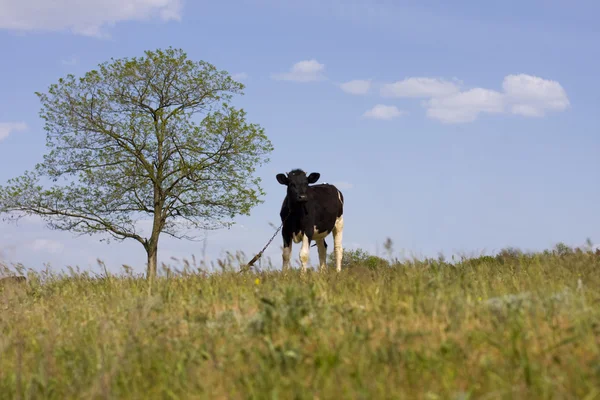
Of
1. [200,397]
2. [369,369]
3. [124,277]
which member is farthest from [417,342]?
[124,277]

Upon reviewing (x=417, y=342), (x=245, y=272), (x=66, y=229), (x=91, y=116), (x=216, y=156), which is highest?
(x=91, y=116)

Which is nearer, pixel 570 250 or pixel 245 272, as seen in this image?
pixel 245 272

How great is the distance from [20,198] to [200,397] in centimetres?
3011

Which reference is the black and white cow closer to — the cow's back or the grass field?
the cow's back

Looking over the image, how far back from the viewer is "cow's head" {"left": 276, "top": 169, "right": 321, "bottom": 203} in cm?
1730

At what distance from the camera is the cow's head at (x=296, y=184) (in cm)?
1730

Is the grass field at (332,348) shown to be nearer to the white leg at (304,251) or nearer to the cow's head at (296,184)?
the white leg at (304,251)

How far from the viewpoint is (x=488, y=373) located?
495cm

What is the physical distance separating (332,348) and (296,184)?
11.7m

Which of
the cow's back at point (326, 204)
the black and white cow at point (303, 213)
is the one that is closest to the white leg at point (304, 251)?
the black and white cow at point (303, 213)

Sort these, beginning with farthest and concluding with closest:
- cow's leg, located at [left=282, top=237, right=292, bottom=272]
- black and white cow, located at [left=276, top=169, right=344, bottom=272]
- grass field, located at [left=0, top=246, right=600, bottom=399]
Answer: black and white cow, located at [left=276, top=169, right=344, bottom=272] < cow's leg, located at [left=282, top=237, right=292, bottom=272] < grass field, located at [left=0, top=246, right=600, bottom=399]

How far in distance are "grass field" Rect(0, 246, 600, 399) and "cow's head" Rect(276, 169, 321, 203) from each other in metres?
7.92

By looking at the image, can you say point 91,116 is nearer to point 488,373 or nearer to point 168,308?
point 168,308

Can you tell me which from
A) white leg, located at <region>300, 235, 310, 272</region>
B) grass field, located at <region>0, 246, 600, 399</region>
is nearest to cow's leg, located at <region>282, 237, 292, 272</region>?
white leg, located at <region>300, 235, 310, 272</region>
